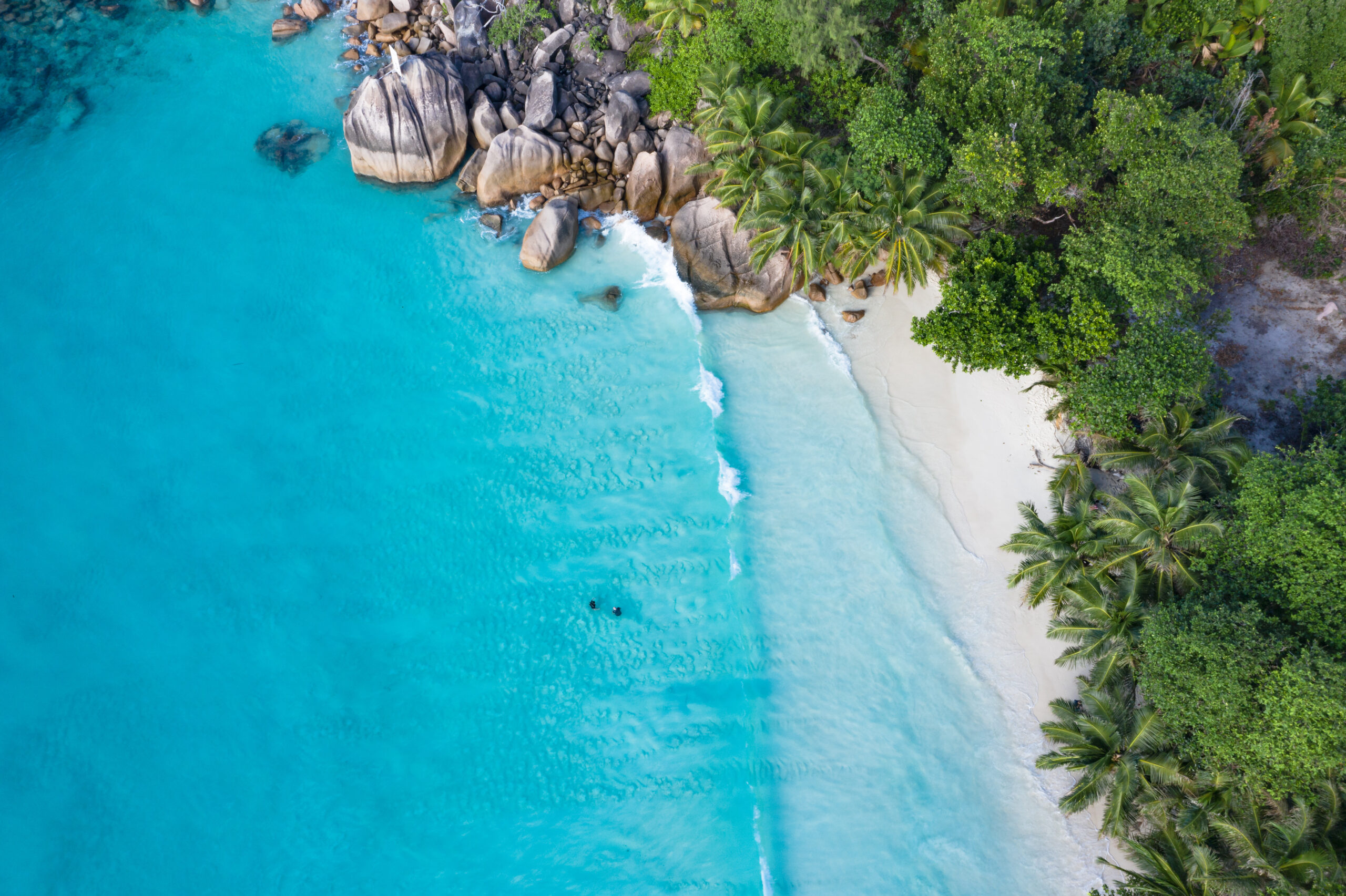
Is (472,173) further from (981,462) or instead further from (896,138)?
(981,462)

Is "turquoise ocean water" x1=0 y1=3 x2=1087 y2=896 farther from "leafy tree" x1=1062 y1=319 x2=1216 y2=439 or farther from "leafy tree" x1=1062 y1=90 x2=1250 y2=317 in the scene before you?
"leafy tree" x1=1062 y1=90 x2=1250 y2=317

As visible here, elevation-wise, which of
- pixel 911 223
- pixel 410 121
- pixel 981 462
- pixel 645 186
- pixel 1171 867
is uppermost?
pixel 911 223

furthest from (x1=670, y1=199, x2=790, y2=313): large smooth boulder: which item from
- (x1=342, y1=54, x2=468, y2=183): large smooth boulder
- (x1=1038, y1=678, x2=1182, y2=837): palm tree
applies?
(x1=1038, y1=678, x2=1182, y2=837): palm tree

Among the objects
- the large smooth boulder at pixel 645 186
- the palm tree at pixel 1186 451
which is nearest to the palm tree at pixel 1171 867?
the palm tree at pixel 1186 451

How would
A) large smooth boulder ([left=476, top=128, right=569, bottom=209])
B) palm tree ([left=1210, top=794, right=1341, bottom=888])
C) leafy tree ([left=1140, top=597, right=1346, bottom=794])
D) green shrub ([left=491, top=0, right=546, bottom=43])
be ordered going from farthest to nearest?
green shrub ([left=491, top=0, right=546, bottom=43]) < large smooth boulder ([left=476, top=128, right=569, bottom=209]) < leafy tree ([left=1140, top=597, right=1346, bottom=794]) < palm tree ([left=1210, top=794, right=1341, bottom=888])

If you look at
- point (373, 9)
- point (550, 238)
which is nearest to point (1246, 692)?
point (550, 238)

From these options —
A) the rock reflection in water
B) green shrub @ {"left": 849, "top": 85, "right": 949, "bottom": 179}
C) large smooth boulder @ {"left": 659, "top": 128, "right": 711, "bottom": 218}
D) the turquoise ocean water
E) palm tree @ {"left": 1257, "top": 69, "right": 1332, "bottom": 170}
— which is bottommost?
the turquoise ocean water
